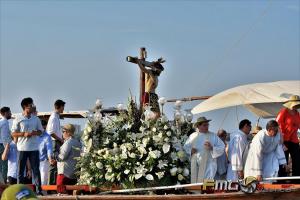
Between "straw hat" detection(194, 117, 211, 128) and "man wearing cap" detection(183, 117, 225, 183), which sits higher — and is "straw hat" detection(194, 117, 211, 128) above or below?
above

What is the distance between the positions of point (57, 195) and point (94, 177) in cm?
59

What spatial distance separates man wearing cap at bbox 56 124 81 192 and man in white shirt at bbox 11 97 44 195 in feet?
1.20

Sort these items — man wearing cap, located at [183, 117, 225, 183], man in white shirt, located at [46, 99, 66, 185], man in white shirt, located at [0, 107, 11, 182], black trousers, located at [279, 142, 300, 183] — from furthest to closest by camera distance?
man in white shirt, located at [0, 107, 11, 182] → man in white shirt, located at [46, 99, 66, 185] → black trousers, located at [279, 142, 300, 183] → man wearing cap, located at [183, 117, 225, 183]

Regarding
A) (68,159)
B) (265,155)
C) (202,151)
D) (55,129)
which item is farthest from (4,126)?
(265,155)

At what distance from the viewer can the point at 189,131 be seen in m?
10.3

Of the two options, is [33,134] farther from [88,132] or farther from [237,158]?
[237,158]

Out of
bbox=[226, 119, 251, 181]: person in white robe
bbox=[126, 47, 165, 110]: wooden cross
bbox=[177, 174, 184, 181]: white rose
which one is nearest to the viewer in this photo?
bbox=[177, 174, 184, 181]: white rose

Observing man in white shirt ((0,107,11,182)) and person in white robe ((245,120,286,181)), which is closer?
person in white robe ((245,120,286,181))

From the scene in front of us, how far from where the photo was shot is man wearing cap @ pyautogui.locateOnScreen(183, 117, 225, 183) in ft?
32.5

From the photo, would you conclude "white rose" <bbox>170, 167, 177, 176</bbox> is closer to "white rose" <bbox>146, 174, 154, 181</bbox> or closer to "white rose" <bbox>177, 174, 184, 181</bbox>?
"white rose" <bbox>177, 174, 184, 181</bbox>

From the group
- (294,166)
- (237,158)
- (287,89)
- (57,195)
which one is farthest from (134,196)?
Answer: (287,89)

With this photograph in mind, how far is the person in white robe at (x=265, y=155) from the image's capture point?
10062mm

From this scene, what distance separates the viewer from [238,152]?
10562 millimetres

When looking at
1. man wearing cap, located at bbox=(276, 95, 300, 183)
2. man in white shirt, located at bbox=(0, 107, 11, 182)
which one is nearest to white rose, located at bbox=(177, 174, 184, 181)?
man wearing cap, located at bbox=(276, 95, 300, 183)
